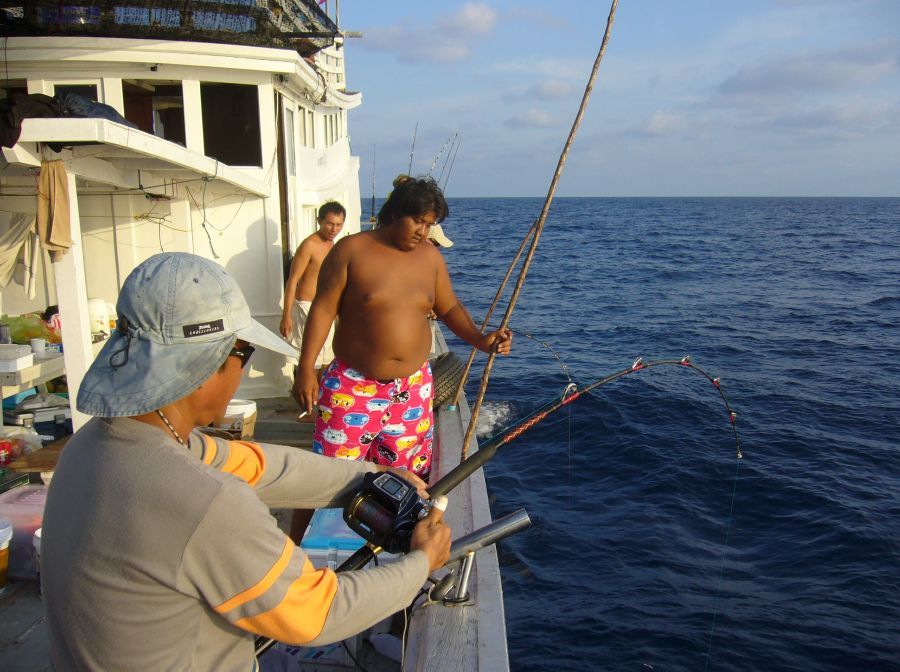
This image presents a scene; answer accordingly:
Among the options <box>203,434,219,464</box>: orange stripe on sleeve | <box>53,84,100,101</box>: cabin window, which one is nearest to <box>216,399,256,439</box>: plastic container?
<box>53,84,100,101</box>: cabin window

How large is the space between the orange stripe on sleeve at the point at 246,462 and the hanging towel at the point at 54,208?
343cm

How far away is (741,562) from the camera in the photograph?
683cm

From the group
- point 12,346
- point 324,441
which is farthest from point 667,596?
point 12,346

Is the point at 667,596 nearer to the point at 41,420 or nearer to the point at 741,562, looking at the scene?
the point at 741,562

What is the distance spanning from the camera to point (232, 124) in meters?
7.04

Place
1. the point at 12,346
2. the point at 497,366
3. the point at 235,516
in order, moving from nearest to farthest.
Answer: the point at 235,516 < the point at 12,346 < the point at 497,366

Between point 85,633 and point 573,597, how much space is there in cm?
531

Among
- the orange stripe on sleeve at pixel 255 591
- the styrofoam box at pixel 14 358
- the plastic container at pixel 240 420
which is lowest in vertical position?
the plastic container at pixel 240 420

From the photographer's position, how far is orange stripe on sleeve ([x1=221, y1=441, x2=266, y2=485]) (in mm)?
2000

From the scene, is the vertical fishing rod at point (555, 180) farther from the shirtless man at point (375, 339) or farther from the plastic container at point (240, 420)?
the plastic container at point (240, 420)

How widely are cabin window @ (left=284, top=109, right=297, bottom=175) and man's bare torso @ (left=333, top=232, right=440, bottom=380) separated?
13.5 feet

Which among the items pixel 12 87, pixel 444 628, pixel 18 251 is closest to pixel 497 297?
pixel 444 628

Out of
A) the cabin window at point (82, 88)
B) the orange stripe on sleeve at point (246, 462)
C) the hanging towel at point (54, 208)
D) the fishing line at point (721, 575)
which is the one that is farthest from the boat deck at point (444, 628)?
the cabin window at point (82, 88)

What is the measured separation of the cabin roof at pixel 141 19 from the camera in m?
6.32
